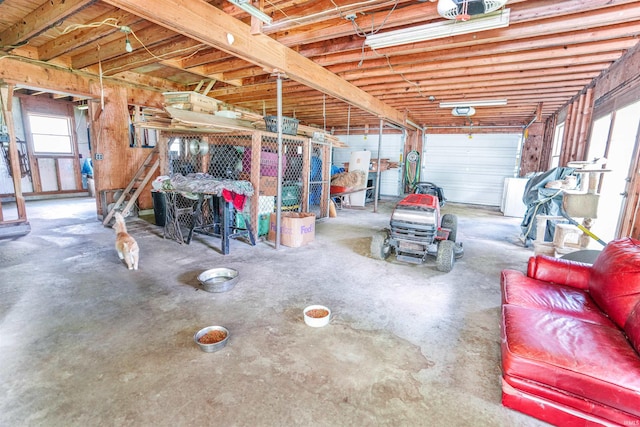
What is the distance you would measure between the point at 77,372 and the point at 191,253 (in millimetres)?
2382

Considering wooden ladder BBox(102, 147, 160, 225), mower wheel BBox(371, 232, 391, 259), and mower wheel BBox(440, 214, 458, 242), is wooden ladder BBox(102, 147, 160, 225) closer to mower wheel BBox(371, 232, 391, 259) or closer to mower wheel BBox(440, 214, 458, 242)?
mower wheel BBox(371, 232, 391, 259)

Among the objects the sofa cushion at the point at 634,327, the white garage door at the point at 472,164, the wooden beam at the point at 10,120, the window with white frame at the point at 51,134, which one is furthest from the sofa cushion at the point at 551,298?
the window with white frame at the point at 51,134

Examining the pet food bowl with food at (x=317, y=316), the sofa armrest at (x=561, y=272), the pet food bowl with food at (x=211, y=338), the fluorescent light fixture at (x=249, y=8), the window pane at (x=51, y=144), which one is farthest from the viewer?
the window pane at (x=51, y=144)

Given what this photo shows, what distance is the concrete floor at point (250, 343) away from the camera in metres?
1.57

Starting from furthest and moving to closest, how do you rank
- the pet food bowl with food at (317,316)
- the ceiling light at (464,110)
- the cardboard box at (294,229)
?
the ceiling light at (464,110)
the cardboard box at (294,229)
the pet food bowl with food at (317,316)

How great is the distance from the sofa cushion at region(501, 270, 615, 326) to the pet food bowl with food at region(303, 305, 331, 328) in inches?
53.3

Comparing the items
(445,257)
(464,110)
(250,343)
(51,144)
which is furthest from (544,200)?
(51,144)

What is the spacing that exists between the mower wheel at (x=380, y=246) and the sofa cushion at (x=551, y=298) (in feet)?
5.71

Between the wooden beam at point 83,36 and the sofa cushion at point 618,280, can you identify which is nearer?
the sofa cushion at point 618,280

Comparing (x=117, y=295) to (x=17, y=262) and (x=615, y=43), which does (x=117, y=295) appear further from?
(x=615, y=43)

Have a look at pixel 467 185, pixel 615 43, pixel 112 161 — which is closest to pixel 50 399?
pixel 112 161

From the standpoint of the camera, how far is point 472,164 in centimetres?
980

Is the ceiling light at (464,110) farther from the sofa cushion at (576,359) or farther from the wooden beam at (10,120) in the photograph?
the wooden beam at (10,120)

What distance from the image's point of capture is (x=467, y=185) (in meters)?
9.97
